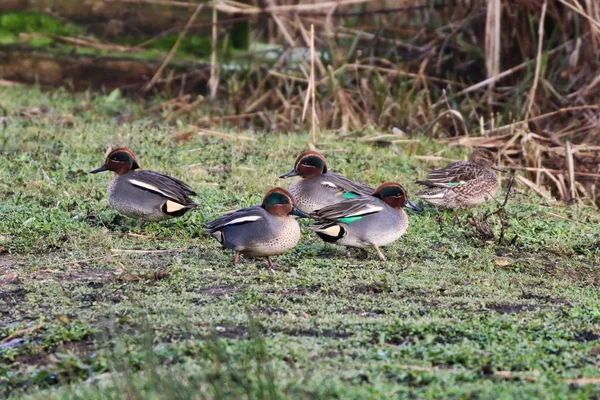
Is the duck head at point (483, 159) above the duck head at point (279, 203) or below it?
below

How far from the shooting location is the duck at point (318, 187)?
7.46 metres

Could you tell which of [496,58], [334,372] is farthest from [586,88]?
[334,372]

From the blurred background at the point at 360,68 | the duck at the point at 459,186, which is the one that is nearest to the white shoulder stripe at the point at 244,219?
the duck at the point at 459,186

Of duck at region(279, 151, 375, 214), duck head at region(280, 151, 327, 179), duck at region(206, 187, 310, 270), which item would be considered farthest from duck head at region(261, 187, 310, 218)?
duck head at region(280, 151, 327, 179)

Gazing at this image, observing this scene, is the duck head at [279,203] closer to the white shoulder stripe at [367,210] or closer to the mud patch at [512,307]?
the white shoulder stripe at [367,210]

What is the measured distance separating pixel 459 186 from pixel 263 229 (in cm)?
227

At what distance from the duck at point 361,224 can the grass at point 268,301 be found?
0.53 ft

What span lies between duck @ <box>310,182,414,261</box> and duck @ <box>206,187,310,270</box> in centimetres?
28

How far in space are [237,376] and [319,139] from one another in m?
6.42

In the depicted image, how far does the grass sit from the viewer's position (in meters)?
4.20

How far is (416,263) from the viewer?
6.64 m

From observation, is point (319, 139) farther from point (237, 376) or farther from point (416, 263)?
point (237, 376)

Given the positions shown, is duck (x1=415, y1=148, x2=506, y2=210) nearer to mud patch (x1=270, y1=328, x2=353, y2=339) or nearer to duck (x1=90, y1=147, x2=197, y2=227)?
duck (x1=90, y1=147, x2=197, y2=227)

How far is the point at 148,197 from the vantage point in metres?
6.96
